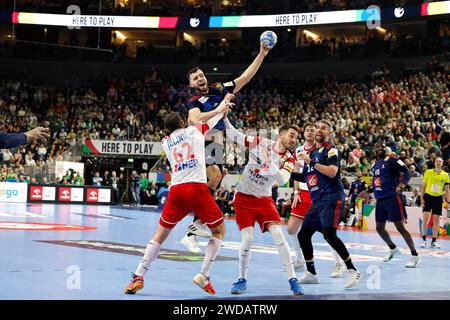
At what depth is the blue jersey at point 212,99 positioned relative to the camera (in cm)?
919

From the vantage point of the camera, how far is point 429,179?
59.3 ft

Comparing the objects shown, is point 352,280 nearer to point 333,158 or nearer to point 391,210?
point 333,158

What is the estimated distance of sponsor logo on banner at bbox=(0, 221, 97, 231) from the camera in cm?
1767

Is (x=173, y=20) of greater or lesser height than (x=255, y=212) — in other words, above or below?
above

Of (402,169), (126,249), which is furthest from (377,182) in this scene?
(126,249)

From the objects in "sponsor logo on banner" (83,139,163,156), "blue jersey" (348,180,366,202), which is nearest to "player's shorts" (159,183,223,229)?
"blue jersey" (348,180,366,202)

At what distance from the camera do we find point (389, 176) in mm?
13375

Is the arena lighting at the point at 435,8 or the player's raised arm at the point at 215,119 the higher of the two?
the arena lighting at the point at 435,8

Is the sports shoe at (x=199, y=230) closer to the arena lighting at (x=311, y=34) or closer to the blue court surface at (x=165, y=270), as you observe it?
the blue court surface at (x=165, y=270)

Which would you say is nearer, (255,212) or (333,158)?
(255,212)

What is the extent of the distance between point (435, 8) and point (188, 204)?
3381 cm

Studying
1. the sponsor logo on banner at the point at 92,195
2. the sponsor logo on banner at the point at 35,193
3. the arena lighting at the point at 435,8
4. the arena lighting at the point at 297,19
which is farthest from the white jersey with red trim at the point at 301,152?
the arena lighting at the point at 297,19

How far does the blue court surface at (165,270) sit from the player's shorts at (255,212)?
0.87 metres
